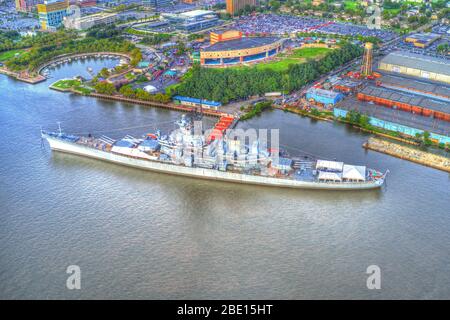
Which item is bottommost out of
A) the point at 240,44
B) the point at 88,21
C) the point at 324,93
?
the point at 324,93

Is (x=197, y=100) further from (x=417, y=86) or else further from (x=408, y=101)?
(x=417, y=86)

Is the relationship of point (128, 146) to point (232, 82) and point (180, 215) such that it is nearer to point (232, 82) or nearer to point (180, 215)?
point (180, 215)

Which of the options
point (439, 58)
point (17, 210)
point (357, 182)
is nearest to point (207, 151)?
point (357, 182)

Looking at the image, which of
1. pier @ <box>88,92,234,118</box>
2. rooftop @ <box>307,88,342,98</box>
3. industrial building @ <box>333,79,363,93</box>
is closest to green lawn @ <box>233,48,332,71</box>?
industrial building @ <box>333,79,363,93</box>

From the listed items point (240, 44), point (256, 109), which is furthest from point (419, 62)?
point (240, 44)

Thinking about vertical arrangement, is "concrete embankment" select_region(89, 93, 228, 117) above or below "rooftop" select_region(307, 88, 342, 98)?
below

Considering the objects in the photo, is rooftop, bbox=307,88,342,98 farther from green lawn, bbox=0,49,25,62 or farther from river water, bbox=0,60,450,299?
green lawn, bbox=0,49,25,62
